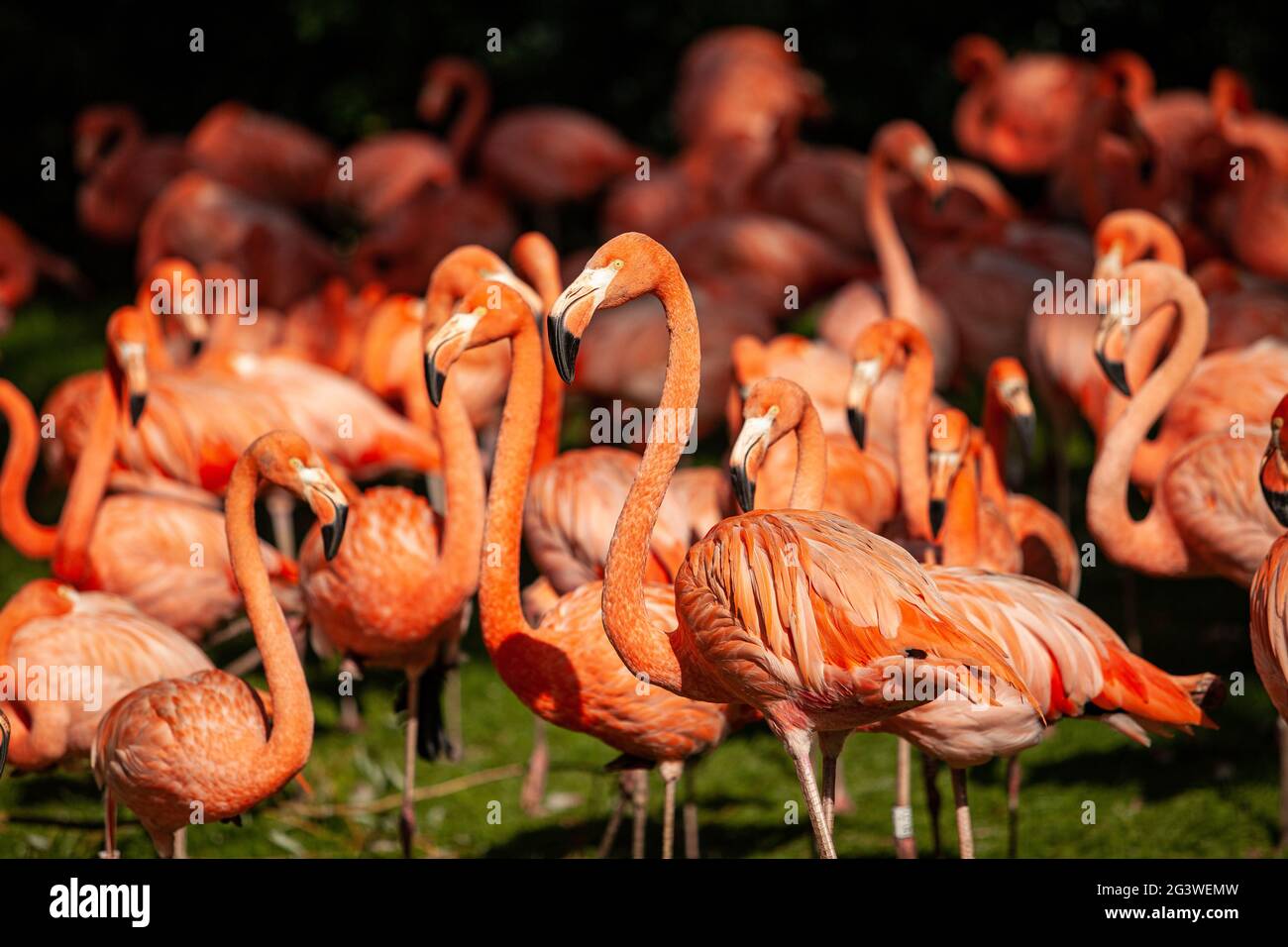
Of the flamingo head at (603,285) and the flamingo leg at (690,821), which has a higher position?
the flamingo head at (603,285)

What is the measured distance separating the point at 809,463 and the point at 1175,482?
1.45m

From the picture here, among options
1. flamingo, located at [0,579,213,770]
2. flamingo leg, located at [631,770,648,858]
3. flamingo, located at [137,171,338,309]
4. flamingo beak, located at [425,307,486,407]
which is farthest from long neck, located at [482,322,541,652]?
flamingo, located at [137,171,338,309]

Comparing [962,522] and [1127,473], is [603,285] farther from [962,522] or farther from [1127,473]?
[1127,473]

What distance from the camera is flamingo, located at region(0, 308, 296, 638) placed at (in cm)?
529

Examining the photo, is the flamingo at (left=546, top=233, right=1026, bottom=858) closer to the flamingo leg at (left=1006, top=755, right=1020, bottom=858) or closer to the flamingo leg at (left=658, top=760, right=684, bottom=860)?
the flamingo leg at (left=658, top=760, right=684, bottom=860)

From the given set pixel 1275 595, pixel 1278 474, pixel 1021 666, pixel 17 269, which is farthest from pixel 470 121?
pixel 1275 595

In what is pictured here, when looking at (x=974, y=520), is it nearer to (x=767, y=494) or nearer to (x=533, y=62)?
(x=767, y=494)

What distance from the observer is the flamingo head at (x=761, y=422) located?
3.69 metres

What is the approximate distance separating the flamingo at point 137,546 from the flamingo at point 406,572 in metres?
0.72

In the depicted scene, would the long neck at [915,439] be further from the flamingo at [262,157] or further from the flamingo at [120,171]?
the flamingo at [120,171]

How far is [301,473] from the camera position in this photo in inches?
153

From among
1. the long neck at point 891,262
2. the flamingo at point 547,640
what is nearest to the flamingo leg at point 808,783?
the flamingo at point 547,640
